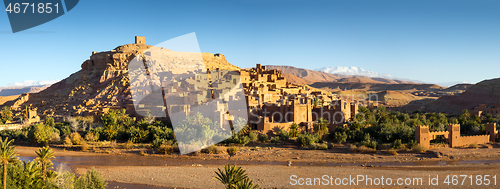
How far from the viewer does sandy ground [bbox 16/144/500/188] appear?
62.2ft

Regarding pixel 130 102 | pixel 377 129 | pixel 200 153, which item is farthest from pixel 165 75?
pixel 377 129

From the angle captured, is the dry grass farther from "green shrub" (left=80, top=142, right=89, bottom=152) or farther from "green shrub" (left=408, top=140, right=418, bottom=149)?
"green shrub" (left=80, top=142, right=89, bottom=152)

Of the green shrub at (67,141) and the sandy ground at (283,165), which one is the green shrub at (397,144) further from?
the green shrub at (67,141)

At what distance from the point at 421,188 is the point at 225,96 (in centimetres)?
1817

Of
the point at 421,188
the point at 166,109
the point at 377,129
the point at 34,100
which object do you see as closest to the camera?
the point at 421,188

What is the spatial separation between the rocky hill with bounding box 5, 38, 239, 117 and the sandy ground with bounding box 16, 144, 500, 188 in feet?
44.7

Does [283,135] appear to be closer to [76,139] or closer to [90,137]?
[90,137]

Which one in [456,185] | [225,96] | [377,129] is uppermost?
[225,96]

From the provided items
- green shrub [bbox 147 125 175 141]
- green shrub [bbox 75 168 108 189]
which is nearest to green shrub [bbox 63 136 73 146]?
green shrub [bbox 147 125 175 141]

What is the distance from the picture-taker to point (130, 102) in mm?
39469

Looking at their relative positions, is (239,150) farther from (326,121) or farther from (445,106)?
(445,106)

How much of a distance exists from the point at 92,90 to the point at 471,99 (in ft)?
180

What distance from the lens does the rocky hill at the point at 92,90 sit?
40.5 m

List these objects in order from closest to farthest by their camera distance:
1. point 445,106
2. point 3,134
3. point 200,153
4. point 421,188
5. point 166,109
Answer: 1. point 421,188
2. point 200,153
3. point 3,134
4. point 166,109
5. point 445,106
